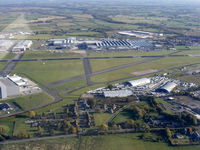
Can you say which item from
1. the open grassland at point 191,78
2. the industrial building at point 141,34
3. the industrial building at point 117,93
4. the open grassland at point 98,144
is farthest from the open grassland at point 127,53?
the open grassland at point 98,144

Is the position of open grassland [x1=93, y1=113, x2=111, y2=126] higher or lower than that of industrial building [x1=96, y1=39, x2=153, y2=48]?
lower

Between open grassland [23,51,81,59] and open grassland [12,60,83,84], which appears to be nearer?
open grassland [12,60,83,84]

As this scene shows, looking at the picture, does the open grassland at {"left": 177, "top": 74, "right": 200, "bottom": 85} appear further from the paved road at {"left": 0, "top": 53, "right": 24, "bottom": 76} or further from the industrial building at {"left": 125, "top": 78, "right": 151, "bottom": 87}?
the paved road at {"left": 0, "top": 53, "right": 24, "bottom": 76}

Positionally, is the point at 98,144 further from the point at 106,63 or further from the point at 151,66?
the point at 151,66

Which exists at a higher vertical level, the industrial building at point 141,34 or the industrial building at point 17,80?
the industrial building at point 141,34

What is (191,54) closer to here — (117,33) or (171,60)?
(171,60)

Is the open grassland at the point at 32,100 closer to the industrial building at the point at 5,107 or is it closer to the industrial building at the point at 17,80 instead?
the industrial building at the point at 5,107

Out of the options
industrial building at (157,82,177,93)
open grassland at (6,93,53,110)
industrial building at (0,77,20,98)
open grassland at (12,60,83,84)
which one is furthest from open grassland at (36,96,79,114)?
industrial building at (157,82,177,93)
